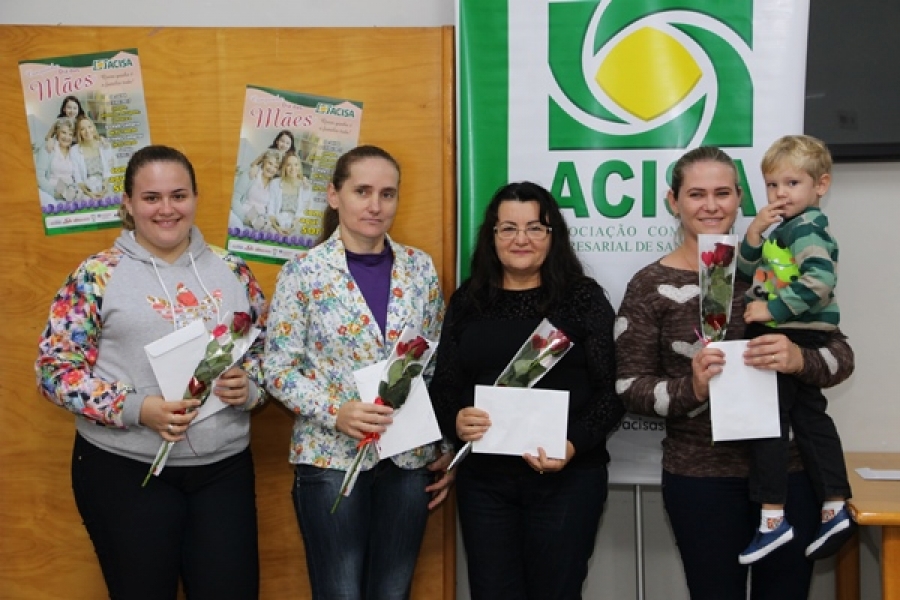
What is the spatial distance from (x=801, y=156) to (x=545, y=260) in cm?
67

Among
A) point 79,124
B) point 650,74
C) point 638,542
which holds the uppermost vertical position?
point 650,74

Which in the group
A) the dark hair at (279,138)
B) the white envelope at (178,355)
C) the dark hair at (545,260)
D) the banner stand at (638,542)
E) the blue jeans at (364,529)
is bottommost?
the banner stand at (638,542)

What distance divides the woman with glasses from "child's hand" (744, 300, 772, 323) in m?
0.35

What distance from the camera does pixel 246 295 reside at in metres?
2.31

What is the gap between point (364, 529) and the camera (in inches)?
87.7

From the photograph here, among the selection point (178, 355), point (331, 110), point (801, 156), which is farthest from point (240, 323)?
point (801, 156)

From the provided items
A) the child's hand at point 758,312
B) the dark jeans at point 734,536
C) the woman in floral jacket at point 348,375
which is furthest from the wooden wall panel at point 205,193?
the child's hand at point 758,312

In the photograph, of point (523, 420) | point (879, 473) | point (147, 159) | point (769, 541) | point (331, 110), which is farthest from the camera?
point (331, 110)

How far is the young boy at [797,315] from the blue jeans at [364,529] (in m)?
0.84

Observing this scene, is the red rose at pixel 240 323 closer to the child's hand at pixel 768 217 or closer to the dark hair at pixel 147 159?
the dark hair at pixel 147 159

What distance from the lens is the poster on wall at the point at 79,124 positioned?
9.14 ft

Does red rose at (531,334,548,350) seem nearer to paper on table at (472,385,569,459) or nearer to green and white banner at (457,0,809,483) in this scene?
paper on table at (472,385,569,459)

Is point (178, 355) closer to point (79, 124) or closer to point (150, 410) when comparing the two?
point (150, 410)

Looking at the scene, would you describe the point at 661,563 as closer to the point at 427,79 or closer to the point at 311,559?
the point at 311,559
